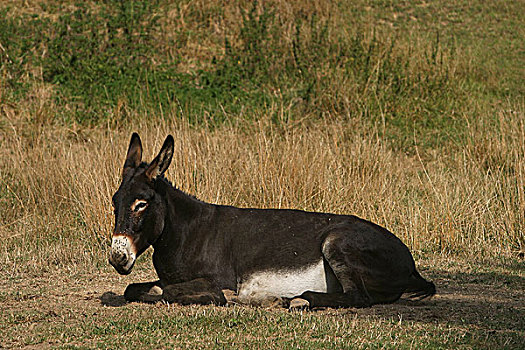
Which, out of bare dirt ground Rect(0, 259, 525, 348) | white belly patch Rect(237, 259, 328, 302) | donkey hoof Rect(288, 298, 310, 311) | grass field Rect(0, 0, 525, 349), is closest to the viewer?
bare dirt ground Rect(0, 259, 525, 348)

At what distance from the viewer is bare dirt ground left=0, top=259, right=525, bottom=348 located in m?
5.69

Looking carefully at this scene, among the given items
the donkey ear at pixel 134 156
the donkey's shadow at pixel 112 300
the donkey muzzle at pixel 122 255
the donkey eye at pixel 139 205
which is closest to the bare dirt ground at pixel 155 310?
the donkey's shadow at pixel 112 300

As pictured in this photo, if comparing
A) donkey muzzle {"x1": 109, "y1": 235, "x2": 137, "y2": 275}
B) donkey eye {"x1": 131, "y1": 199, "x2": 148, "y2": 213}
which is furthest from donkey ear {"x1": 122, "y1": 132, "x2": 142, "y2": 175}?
donkey muzzle {"x1": 109, "y1": 235, "x2": 137, "y2": 275}

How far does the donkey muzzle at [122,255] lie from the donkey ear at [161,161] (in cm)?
70

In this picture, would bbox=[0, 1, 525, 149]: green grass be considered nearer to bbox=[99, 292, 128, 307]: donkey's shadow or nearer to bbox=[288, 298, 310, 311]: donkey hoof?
bbox=[99, 292, 128, 307]: donkey's shadow

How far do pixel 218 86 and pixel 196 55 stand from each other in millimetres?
1844

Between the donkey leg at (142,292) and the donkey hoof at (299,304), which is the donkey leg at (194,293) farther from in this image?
the donkey hoof at (299,304)

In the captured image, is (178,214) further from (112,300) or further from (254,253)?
(112,300)

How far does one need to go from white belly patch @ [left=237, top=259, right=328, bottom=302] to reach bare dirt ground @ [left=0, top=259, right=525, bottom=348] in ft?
0.65

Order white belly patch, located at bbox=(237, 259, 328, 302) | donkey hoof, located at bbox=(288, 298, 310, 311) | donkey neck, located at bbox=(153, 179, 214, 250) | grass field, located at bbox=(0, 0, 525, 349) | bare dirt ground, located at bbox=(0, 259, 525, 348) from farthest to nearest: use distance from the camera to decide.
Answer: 1. donkey neck, located at bbox=(153, 179, 214, 250)
2. white belly patch, located at bbox=(237, 259, 328, 302)
3. donkey hoof, located at bbox=(288, 298, 310, 311)
4. grass field, located at bbox=(0, 0, 525, 349)
5. bare dirt ground, located at bbox=(0, 259, 525, 348)

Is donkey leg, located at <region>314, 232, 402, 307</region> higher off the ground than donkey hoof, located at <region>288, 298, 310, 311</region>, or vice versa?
donkey leg, located at <region>314, 232, 402, 307</region>

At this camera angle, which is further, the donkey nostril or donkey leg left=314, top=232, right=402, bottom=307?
donkey leg left=314, top=232, right=402, bottom=307

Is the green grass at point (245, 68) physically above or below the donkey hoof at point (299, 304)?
above

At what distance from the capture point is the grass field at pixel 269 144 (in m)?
6.13
